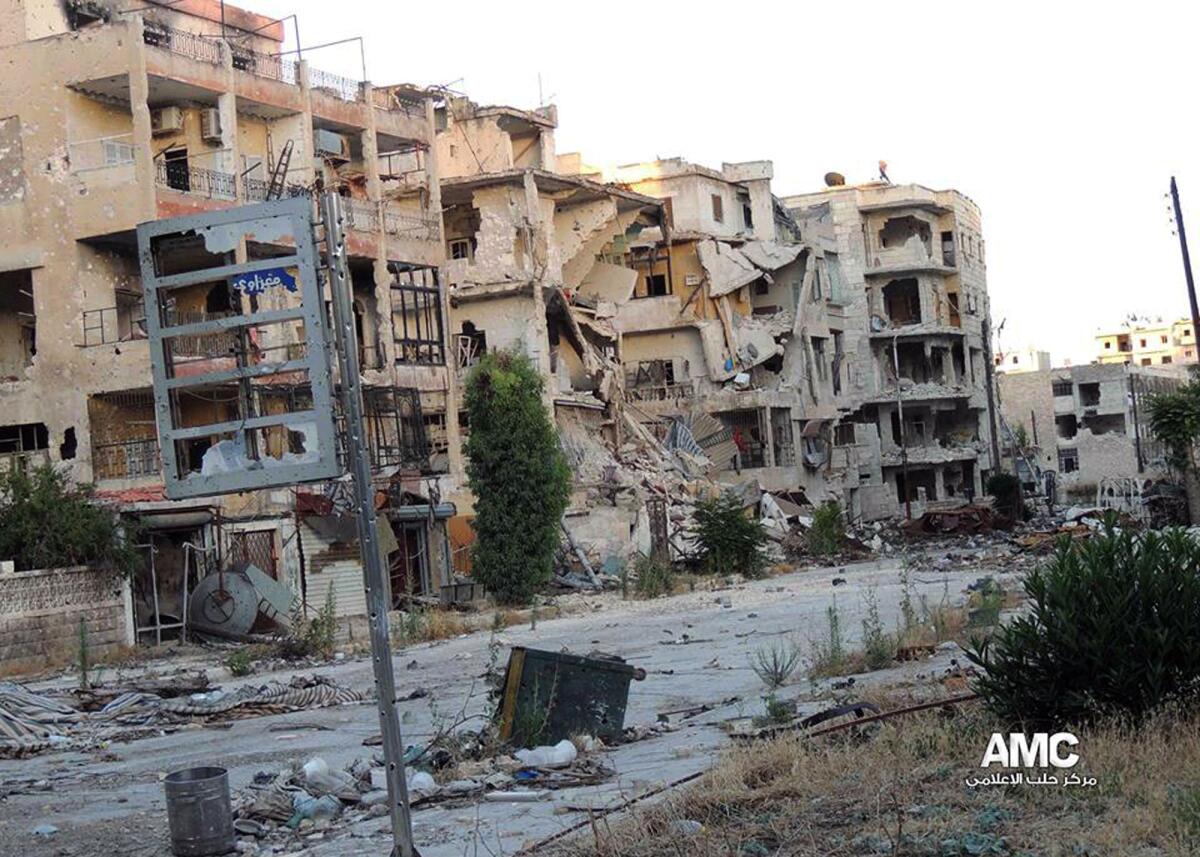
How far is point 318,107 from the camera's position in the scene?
4359cm

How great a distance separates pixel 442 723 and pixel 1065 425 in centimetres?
8170

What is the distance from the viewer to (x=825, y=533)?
47312 millimetres

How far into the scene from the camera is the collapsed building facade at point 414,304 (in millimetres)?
37375

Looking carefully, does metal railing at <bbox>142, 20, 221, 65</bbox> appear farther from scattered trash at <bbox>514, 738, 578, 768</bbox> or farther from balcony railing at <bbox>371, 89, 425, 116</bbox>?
scattered trash at <bbox>514, 738, 578, 768</bbox>

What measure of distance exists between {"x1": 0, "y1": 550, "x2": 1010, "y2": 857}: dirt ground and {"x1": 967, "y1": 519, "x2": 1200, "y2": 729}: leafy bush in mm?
2422

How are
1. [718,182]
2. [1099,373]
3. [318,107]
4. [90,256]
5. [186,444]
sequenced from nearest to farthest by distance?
[186,444], [90,256], [318,107], [718,182], [1099,373]

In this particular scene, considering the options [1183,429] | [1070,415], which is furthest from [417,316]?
[1070,415]

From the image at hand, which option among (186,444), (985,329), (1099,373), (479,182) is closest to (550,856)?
(186,444)

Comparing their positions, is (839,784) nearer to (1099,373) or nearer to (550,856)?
(550,856)

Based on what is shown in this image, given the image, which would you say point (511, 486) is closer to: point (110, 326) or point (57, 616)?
point (110, 326)

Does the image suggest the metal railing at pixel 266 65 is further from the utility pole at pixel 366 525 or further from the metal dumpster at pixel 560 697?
the utility pole at pixel 366 525

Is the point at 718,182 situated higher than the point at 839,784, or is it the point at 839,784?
the point at 718,182

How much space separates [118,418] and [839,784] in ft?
102

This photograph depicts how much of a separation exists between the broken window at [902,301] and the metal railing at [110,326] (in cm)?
4668
